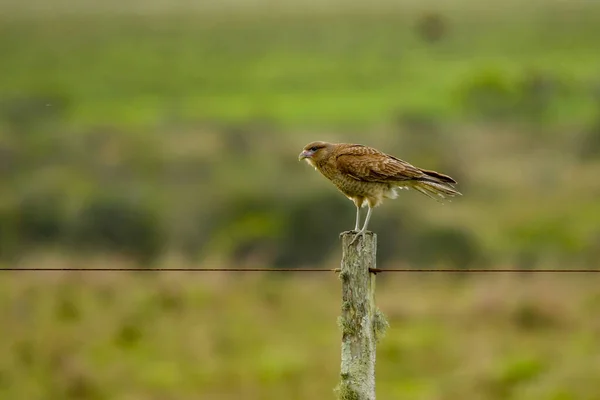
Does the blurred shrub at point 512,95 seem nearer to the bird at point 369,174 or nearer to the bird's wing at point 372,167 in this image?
the bird at point 369,174

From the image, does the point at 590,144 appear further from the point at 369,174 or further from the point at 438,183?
the point at 438,183

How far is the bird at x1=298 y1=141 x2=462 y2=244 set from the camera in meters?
8.09

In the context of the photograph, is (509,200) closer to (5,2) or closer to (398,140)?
(398,140)

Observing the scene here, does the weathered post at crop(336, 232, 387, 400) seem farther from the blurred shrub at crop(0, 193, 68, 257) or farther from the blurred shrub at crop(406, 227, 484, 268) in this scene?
the blurred shrub at crop(0, 193, 68, 257)

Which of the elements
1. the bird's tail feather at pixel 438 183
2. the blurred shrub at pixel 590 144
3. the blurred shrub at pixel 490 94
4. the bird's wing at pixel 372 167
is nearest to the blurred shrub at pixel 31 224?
the bird's wing at pixel 372 167

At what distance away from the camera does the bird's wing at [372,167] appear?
8.24 meters

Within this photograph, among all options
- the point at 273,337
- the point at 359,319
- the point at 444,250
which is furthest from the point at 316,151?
the point at 444,250

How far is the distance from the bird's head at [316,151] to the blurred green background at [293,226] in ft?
22.4

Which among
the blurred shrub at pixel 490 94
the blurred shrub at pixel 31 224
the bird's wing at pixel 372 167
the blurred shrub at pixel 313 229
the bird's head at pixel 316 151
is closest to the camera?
the bird's wing at pixel 372 167

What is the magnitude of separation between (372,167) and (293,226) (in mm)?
18612

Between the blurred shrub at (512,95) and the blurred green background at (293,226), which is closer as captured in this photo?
the blurred green background at (293,226)

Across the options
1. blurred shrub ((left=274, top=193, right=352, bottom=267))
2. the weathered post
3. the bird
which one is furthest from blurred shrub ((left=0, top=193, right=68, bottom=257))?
the weathered post

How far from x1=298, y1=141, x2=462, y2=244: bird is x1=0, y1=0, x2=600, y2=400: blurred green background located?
271 inches

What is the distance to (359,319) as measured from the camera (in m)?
6.28
